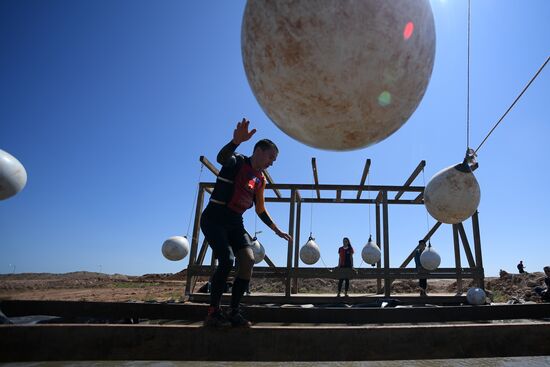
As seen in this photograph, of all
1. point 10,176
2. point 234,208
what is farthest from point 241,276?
point 10,176

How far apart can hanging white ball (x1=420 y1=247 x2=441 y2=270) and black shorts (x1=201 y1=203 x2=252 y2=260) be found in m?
6.90

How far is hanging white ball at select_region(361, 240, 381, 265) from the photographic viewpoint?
30.9 ft

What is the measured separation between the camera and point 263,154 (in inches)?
Answer: 128

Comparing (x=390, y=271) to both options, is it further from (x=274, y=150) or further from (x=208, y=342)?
(x=208, y=342)

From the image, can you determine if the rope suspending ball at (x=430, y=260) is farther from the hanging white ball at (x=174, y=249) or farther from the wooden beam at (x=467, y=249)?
the hanging white ball at (x=174, y=249)

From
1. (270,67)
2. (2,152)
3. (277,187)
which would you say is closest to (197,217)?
(277,187)

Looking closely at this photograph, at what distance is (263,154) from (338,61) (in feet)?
5.51

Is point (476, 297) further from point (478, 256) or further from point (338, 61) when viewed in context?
point (338, 61)

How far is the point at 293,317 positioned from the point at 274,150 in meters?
2.07

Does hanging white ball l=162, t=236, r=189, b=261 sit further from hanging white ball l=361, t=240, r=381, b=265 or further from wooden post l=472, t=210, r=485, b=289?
wooden post l=472, t=210, r=485, b=289

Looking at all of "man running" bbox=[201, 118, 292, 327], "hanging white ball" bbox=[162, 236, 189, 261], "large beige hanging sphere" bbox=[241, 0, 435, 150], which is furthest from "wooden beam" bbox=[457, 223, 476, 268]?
"large beige hanging sphere" bbox=[241, 0, 435, 150]

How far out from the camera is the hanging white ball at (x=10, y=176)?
5305 millimetres

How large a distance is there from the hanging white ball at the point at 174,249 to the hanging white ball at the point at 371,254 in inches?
187

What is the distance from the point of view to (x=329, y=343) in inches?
93.4
